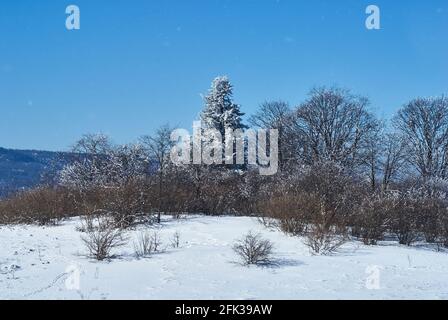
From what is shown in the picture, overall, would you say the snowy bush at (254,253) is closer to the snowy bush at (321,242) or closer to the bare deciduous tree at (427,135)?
the snowy bush at (321,242)

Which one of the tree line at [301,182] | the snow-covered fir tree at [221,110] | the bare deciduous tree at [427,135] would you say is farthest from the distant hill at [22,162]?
the bare deciduous tree at [427,135]

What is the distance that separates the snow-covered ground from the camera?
871cm

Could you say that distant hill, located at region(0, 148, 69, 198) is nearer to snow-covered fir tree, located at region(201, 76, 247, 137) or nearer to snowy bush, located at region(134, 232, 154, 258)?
snow-covered fir tree, located at region(201, 76, 247, 137)

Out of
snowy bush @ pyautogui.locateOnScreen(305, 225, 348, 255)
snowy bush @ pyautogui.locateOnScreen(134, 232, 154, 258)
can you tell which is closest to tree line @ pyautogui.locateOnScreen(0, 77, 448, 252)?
snowy bush @ pyautogui.locateOnScreen(305, 225, 348, 255)

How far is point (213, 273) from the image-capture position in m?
10.4

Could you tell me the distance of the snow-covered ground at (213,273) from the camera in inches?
343

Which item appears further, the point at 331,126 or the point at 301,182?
the point at 331,126

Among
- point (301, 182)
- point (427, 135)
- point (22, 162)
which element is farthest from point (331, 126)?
point (22, 162)

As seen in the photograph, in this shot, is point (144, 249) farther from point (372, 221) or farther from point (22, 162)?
point (22, 162)

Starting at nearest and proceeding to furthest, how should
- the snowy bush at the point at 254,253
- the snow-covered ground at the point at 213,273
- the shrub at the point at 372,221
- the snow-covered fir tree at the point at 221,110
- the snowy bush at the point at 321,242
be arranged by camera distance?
1. the snow-covered ground at the point at 213,273
2. the snowy bush at the point at 254,253
3. the snowy bush at the point at 321,242
4. the shrub at the point at 372,221
5. the snow-covered fir tree at the point at 221,110

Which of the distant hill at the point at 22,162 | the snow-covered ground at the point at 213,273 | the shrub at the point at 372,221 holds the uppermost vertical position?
the distant hill at the point at 22,162
